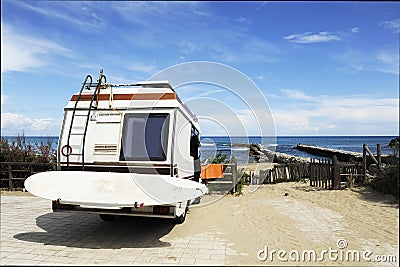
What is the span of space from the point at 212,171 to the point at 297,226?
15.6 feet

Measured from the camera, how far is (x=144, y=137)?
5895 millimetres

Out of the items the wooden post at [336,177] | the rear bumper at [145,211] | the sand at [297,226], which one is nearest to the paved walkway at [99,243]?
the sand at [297,226]

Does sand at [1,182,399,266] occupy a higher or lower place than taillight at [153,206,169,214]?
lower

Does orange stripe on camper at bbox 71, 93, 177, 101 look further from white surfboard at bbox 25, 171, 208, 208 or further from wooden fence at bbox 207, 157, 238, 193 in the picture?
wooden fence at bbox 207, 157, 238, 193

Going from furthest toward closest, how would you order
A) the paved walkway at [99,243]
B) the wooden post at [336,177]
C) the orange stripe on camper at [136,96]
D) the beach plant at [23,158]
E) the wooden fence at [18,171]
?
the beach plant at [23,158], the wooden fence at [18,171], the wooden post at [336,177], the orange stripe on camper at [136,96], the paved walkway at [99,243]

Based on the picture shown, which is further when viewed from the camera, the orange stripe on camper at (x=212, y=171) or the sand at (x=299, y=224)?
the orange stripe on camper at (x=212, y=171)

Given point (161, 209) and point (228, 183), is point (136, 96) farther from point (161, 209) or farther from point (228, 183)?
point (228, 183)

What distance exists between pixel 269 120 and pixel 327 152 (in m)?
34.9

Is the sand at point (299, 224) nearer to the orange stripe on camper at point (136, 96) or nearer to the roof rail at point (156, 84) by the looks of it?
the orange stripe on camper at point (136, 96)

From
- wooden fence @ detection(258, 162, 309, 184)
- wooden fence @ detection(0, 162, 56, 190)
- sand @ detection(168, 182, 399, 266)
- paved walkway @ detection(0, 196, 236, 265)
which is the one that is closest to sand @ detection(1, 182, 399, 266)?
sand @ detection(168, 182, 399, 266)

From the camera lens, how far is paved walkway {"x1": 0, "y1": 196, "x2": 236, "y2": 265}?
500 cm

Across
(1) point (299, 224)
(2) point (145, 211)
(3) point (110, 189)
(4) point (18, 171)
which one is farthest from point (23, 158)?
(1) point (299, 224)

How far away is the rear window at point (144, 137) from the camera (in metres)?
5.75

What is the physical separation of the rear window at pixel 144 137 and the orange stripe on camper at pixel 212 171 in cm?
550
